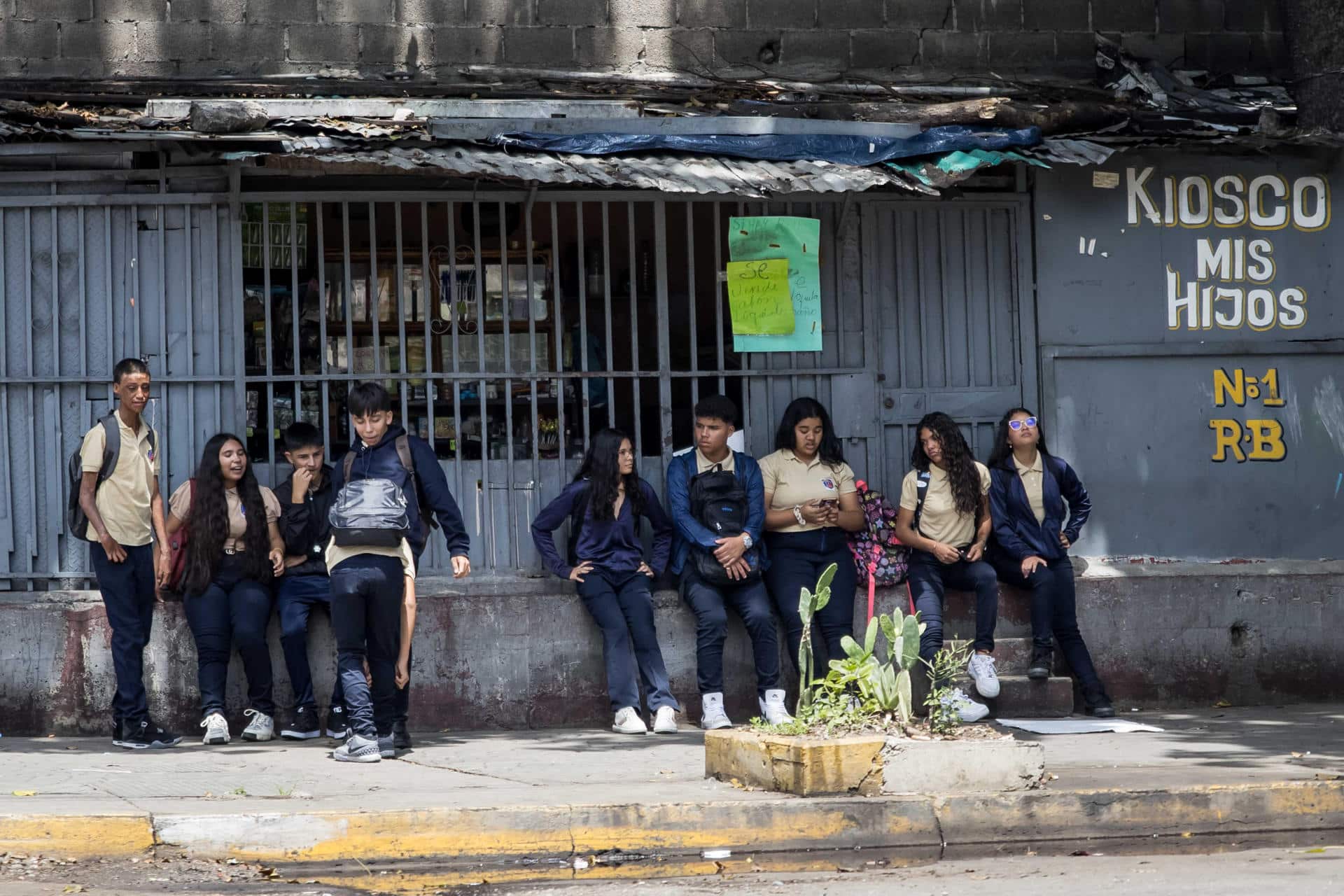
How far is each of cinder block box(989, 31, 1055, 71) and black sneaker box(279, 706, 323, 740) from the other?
5715mm

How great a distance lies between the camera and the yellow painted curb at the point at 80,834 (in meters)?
6.64

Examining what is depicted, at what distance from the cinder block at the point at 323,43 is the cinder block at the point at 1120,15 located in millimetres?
4607

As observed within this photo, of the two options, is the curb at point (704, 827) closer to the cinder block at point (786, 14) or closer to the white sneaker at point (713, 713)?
the white sneaker at point (713, 713)

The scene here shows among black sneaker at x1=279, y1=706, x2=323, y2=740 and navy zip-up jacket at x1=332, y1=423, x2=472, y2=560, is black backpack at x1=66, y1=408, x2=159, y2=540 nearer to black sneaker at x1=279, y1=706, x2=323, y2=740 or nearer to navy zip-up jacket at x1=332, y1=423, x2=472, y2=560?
navy zip-up jacket at x1=332, y1=423, x2=472, y2=560

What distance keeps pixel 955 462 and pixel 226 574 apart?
403 centimetres

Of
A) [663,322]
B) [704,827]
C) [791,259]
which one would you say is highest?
[791,259]

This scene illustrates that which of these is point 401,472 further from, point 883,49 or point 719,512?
point 883,49

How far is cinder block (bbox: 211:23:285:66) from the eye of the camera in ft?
33.9

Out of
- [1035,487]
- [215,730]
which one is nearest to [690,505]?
[1035,487]

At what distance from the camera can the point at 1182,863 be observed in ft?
21.8

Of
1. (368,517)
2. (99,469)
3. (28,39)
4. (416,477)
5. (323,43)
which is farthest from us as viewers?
(323,43)

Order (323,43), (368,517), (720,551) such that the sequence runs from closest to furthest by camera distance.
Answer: (368,517) < (720,551) < (323,43)

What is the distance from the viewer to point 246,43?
408 inches

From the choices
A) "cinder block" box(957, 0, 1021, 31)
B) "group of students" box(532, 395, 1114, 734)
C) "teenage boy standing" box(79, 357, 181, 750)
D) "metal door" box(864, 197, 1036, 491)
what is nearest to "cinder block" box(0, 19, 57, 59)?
"teenage boy standing" box(79, 357, 181, 750)
